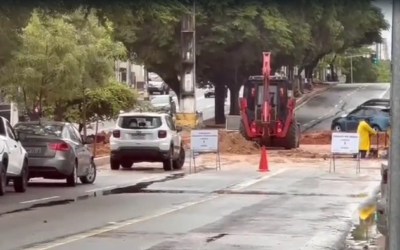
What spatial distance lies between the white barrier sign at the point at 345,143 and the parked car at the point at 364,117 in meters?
14.4

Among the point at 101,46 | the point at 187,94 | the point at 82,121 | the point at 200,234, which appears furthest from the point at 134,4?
the point at 187,94

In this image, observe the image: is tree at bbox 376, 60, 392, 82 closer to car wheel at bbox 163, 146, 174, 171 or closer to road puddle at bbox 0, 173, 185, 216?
car wheel at bbox 163, 146, 174, 171

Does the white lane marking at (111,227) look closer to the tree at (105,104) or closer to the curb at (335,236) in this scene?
Answer: the curb at (335,236)

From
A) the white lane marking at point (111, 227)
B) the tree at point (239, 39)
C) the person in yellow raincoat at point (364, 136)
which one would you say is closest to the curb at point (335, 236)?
the white lane marking at point (111, 227)

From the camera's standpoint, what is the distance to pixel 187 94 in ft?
138

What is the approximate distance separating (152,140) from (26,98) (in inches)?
182

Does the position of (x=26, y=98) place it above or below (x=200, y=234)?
above

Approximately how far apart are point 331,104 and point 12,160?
5129 cm

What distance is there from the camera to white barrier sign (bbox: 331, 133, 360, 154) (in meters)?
30.9

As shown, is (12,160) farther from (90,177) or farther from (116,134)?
(116,134)

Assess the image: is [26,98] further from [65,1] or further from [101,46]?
[65,1]

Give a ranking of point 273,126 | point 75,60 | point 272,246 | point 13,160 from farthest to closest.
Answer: point 273,126
point 75,60
point 13,160
point 272,246

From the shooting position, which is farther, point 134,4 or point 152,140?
point 152,140

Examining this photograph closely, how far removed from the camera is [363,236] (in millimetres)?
14438
